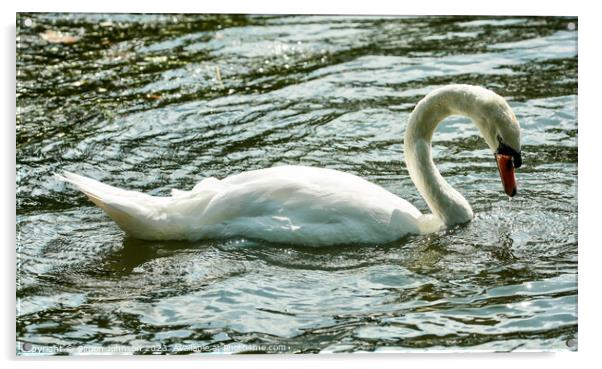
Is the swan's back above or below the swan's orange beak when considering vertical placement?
below

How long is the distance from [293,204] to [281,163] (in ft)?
4.34

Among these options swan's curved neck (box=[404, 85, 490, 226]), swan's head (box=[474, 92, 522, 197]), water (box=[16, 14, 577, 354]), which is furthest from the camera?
swan's curved neck (box=[404, 85, 490, 226])

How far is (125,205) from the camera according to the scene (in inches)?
256

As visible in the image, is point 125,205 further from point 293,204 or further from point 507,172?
point 507,172

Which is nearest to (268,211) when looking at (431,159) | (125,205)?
(125,205)

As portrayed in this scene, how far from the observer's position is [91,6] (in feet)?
21.2

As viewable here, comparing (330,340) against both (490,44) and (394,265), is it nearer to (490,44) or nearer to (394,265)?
(394,265)

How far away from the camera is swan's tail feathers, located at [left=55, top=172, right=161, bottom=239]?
21.3 feet

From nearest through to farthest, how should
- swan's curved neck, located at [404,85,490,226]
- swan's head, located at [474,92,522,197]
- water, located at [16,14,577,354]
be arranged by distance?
water, located at [16,14,577,354] → swan's head, located at [474,92,522,197] → swan's curved neck, located at [404,85,490,226]

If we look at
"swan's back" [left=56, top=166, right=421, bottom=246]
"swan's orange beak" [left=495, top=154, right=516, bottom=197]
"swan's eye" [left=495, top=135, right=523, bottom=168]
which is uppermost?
"swan's eye" [left=495, top=135, right=523, bottom=168]

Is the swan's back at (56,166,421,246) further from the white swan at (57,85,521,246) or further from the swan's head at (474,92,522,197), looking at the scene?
the swan's head at (474,92,522,197)

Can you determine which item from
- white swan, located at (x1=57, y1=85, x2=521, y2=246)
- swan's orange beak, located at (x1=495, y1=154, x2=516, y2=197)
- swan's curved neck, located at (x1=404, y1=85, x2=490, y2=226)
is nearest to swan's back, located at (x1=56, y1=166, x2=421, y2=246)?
white swan, located at (x1=57, y1=85, x2=521, y2=246)

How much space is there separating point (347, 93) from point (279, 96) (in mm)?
Result: 475

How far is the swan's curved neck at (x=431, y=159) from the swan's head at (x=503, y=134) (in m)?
0.24
